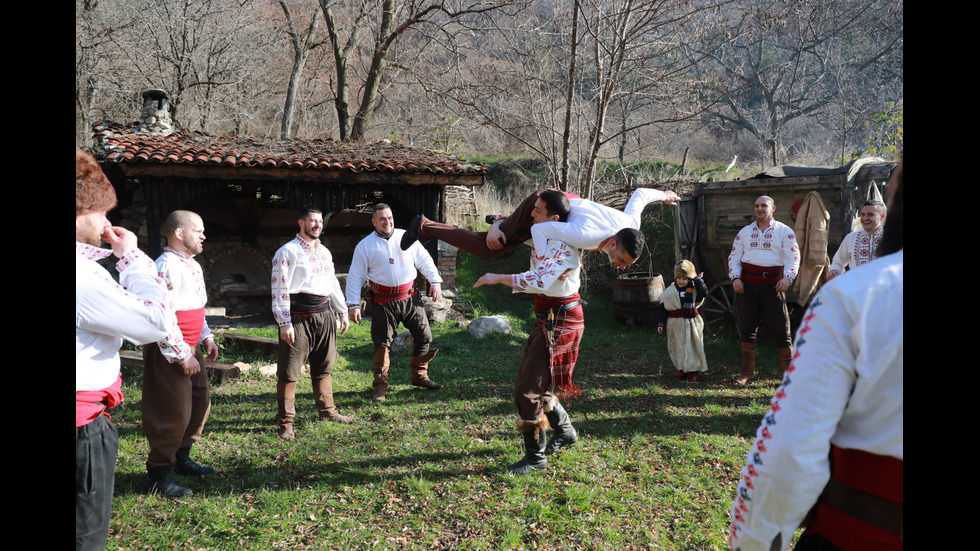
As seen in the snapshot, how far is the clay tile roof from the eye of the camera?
28.5 feet

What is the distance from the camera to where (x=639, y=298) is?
31.0 feet

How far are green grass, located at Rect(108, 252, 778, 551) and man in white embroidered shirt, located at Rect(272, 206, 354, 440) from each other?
497mm

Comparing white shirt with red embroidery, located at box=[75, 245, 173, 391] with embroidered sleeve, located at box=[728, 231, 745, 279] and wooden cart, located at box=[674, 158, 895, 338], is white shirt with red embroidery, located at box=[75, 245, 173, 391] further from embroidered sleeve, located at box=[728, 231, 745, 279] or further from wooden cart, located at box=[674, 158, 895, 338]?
wooden cart, located at box=[674, 158, 895, 338]

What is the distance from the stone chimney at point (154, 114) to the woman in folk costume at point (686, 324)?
29.9ft

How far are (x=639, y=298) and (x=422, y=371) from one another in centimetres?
468

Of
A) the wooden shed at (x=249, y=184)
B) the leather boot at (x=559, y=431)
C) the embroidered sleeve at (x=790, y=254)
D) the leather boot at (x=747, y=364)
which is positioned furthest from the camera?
the wooden shed at (x=249, y=184)

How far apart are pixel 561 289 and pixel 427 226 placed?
1030mm

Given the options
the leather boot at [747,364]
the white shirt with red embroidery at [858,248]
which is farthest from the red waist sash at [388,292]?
the white shirt with red embroidery at [858,248]

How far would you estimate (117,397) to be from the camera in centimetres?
206

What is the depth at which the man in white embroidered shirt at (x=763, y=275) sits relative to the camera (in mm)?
5844

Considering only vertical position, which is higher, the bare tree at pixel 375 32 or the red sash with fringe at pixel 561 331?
the bare tree at pixel 375 32

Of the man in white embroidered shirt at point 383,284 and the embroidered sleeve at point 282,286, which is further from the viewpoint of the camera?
the man in white embroidered shirt at point 383,284

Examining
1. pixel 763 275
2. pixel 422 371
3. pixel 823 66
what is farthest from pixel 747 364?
pixel 823 66

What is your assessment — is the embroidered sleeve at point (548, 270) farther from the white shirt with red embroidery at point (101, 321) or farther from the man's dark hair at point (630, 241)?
the white shirt with red embroidery at point (101, 321)
